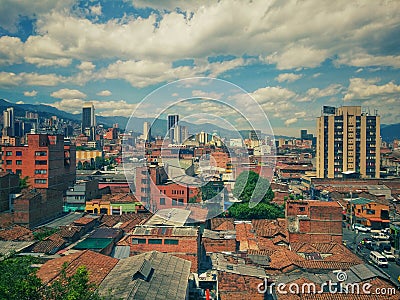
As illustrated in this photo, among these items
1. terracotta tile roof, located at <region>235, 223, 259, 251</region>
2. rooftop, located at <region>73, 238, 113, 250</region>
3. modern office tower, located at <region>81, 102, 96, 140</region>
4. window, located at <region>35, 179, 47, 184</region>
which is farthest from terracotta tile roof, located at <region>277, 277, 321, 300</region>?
modern office tower, located at <region>81, 102, 96, 140</region>

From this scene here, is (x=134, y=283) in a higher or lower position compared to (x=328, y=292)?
higher

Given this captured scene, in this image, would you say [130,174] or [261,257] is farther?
[130,174]

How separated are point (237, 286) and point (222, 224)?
19.3ft

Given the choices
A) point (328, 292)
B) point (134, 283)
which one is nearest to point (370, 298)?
point (328, 292)

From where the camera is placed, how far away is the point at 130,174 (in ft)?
56.5

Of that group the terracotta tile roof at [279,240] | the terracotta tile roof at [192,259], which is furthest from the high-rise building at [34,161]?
the terracotta tile roof at [279,240]

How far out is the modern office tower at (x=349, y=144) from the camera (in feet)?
75.1

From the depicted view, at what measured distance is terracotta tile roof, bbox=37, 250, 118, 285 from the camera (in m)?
5.92

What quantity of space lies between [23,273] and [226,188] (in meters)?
13.3

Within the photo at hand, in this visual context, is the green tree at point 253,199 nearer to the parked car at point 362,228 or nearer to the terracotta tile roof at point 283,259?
the parked car at point 362,228

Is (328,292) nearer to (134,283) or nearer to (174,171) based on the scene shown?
(134,283)

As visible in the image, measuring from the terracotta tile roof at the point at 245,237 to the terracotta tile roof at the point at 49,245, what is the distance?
4.67m

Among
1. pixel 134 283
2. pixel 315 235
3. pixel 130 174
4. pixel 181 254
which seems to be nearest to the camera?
pixel 134 283

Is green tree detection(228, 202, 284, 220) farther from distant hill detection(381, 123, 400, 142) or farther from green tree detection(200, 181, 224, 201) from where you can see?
distant hill detection(381, 123, 400, 142)
